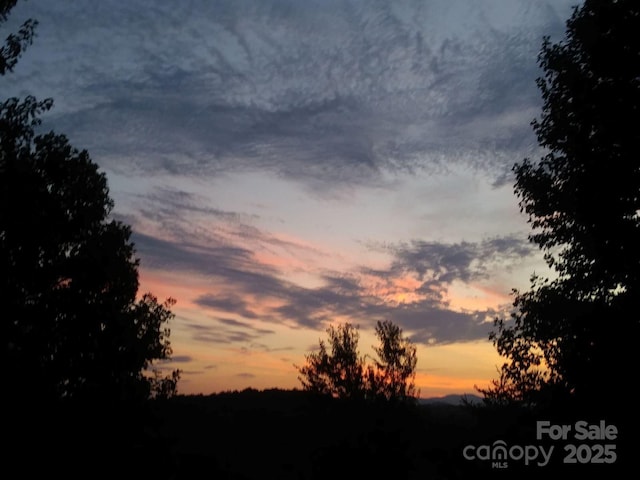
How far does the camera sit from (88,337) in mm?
21656

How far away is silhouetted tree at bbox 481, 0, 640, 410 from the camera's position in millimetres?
14086

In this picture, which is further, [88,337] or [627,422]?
[88,337]

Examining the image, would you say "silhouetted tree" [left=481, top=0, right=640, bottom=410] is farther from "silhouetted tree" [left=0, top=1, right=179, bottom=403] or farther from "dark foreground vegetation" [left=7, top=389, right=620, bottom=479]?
"silhouetted tree" [left=0, top=1, right=179, bottom=403]

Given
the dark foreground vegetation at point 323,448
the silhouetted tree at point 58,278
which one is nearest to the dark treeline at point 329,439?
the dark foreground vegetation at point 323,448

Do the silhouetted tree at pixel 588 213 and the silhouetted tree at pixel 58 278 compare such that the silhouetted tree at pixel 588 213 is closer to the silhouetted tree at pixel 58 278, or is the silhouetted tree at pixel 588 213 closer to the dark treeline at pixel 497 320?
the dark treeline at pixel 497 320

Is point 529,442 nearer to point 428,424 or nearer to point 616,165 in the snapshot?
point 616,165

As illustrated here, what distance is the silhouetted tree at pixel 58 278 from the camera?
17453 millimetres

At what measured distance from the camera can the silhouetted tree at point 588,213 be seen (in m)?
14.1

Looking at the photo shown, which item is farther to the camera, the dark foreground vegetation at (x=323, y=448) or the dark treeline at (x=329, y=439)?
the dark treeline at (x=329, y=439)

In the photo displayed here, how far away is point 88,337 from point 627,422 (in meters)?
23.3

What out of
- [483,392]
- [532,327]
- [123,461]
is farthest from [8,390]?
[532,327]

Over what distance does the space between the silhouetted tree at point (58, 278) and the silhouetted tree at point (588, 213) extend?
19.4 metres

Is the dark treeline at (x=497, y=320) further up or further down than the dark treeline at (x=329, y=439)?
further up

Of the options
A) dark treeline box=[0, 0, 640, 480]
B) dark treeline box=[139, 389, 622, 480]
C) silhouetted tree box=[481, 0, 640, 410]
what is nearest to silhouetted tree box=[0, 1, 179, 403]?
dark treeline box=[0, 0, 640, 480]
